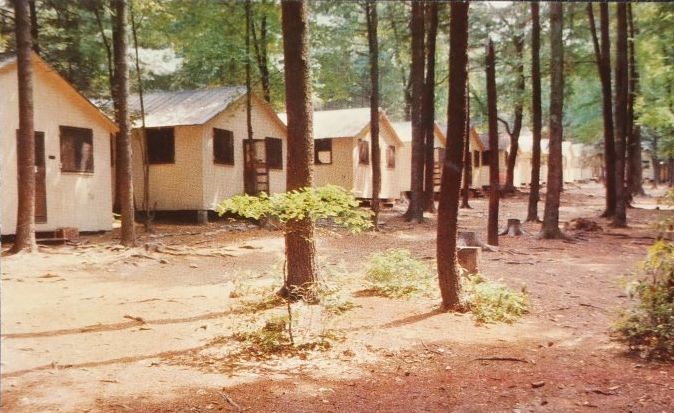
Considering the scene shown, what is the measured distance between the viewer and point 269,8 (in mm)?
18547

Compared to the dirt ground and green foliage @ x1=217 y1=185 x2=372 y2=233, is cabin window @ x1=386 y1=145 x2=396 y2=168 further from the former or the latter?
green foliage @ x1=217 y1=185 x2=372 y2=233

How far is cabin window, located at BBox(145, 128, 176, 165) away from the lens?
19.5 m

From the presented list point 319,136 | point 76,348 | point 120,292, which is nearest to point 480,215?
point 319,136

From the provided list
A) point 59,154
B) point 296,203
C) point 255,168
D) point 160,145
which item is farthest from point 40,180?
point 296,203

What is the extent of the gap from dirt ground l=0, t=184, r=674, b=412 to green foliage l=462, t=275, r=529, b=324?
0.23m

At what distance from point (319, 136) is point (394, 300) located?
728 inches

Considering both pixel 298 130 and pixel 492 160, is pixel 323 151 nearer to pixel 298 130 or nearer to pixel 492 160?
pixel 492 160

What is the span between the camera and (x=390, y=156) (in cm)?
2911

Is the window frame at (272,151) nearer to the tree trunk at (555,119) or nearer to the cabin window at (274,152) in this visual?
the cabin window at (274,152)

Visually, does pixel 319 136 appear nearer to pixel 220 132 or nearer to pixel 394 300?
pixel 220 132

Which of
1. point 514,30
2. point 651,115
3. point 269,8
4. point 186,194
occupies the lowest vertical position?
point 186,194

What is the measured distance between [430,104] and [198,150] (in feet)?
30.5

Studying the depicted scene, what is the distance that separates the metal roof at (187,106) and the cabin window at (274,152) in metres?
2.69

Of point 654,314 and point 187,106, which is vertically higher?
point 187,106
